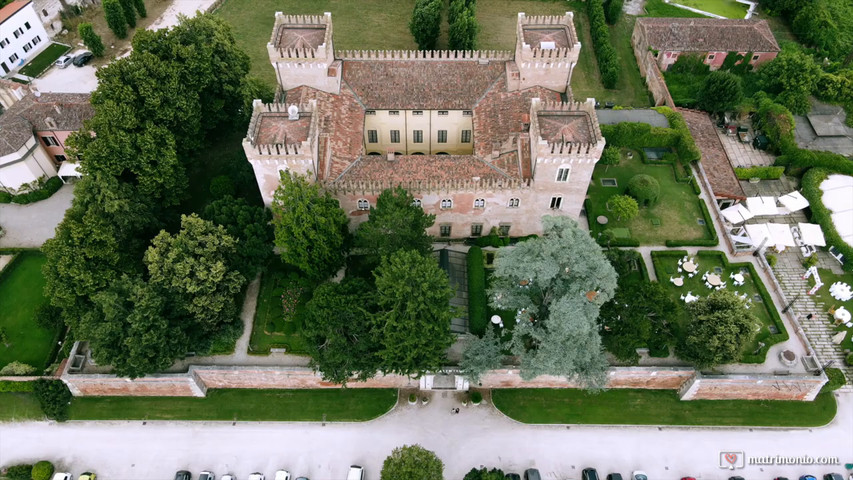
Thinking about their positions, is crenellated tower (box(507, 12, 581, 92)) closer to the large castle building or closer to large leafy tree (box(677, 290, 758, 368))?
the large castle building

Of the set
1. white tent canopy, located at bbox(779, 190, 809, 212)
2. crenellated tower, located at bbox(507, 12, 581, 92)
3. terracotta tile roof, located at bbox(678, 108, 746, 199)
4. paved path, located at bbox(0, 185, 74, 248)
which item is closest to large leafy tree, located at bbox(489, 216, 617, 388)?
crenellated tower, located at bbox(507, 12, 581, 92)

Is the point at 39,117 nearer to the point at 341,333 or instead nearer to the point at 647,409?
the point at 341,333

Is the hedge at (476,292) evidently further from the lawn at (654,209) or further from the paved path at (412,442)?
the lawn at (654,209)

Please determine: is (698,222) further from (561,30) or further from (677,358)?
(561,30)

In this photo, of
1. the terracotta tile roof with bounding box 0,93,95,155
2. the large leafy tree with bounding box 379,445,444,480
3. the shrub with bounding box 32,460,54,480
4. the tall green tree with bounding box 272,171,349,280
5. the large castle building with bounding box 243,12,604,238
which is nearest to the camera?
the large leafy tree with bounding box 379,445,444,480

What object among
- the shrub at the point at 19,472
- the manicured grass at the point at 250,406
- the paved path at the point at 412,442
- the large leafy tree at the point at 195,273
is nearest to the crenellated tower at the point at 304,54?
the large leafy tree at the point at 195,273
